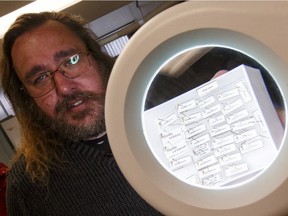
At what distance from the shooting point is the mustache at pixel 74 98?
791 mm

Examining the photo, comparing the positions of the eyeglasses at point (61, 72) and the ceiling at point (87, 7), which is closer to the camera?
the eyeglasses at point (61, 72)

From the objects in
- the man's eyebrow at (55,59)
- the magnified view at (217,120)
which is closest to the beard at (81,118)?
the man's eyebrow at (55,59)

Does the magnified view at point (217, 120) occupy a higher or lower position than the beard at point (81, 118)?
lower

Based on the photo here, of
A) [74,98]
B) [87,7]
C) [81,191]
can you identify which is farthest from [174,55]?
[87,7]

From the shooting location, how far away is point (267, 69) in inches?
13.4

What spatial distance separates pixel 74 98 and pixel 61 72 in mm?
106

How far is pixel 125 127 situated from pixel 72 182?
642 mm

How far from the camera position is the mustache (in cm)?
79

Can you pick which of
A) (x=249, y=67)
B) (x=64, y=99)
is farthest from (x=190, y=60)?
(x=64, y=99)

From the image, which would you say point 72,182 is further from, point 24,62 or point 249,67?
point 249,67

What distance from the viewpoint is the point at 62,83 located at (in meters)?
0.84

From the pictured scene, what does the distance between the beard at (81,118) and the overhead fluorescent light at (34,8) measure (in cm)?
125

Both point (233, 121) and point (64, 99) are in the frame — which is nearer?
point (233, 121)

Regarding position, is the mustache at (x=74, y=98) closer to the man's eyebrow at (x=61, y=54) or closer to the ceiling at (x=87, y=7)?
the man's eyebrow at (x=61, y=54)
